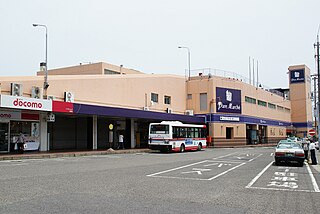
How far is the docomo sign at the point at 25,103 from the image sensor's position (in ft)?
76.6

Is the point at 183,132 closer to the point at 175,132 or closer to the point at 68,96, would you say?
the point at 175,132

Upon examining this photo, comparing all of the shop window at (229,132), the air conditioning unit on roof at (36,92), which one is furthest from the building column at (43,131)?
the shop window at (229,132)

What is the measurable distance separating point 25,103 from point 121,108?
34.8 feet

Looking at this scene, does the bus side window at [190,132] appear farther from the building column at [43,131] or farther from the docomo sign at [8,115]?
the docomo sign at [8,115]

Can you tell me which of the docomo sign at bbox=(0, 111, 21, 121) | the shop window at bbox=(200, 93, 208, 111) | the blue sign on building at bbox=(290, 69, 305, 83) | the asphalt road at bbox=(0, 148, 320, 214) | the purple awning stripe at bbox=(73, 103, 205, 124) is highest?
the blue sign on building at bbox=(290, 69, 305, 83)

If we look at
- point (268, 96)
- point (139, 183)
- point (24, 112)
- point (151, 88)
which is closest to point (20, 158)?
point (24, 112)

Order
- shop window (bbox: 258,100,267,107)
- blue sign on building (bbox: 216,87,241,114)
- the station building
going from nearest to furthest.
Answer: the station building, blue sign on building (bbox: 216,87,241,114), shop window (bbox: 258,100,267,107)

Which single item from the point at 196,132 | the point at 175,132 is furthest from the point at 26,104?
the point at 196,132

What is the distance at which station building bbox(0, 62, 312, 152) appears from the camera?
27.6 m

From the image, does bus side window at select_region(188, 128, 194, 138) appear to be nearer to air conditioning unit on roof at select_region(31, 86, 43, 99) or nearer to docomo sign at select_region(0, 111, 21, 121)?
air conditioning unit on roof at select_region(31, 86, 43, 99)

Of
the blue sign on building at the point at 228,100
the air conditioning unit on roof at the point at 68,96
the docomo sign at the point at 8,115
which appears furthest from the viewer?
the blue sign on building at the point at 228,100

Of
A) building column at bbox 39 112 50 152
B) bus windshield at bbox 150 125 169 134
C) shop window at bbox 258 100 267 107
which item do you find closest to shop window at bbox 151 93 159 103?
bus windshield at bbox 150 125 169 134

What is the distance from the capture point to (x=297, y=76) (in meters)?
88.9

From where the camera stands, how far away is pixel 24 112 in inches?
1083
